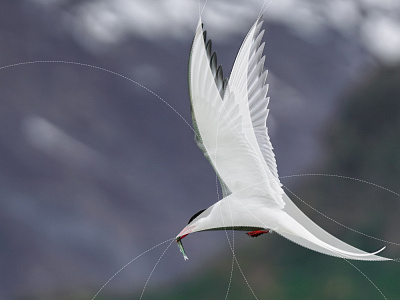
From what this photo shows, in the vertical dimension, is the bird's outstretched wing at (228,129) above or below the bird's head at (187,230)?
above

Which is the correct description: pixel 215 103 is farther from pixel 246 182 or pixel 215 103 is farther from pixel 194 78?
pixel 246 182

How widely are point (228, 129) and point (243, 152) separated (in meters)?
0.08

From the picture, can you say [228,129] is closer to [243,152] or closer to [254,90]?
[243,152]

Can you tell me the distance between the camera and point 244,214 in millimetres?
1800

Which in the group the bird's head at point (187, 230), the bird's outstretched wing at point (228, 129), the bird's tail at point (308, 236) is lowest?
the bird's tail at point (308, 236)

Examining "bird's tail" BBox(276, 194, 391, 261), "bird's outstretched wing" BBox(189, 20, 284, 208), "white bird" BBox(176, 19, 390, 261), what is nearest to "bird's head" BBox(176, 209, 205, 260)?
"white bird" BBox(176, 19, 390, 261)

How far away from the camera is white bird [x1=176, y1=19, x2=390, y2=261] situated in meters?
1.71

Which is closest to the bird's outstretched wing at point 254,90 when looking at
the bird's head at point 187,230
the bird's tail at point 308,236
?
the bird's tail at point 308,236

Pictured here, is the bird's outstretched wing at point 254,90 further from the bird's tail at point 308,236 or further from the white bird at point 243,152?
the bird's tail at point 308,236

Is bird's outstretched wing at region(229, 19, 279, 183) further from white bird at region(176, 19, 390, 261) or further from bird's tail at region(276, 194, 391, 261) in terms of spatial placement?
bird's tail at region(276, 194, 391, 261)

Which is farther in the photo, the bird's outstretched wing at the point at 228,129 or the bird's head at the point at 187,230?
the bird's head at the point at 187,230

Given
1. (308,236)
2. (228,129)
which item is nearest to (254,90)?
(228,129)

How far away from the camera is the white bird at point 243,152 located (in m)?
1.71

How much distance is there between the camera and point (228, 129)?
1758mm
